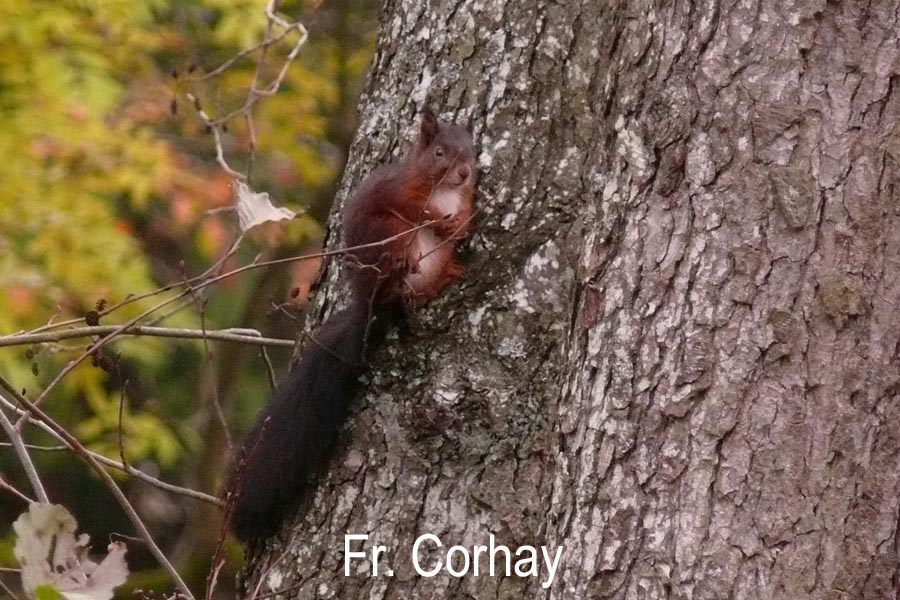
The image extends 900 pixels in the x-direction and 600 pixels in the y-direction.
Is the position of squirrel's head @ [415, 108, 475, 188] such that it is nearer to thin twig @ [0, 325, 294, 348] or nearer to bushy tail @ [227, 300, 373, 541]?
bushy tail @ [227, 300, 373, 541]

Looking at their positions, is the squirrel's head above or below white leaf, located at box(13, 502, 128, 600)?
above

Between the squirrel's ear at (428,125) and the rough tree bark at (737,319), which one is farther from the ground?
the squirrel's ear at (428,125)

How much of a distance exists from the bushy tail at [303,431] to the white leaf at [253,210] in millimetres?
255

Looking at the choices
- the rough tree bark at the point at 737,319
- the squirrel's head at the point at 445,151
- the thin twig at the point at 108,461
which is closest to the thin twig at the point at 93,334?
the thin twig at the point at 108,461

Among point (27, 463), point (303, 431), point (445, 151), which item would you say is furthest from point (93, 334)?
point (445, 151)

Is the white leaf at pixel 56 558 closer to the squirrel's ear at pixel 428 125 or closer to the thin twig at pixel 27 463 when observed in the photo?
the thin twig at pixel 27 463

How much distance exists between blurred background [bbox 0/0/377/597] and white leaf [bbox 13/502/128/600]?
7.22ft

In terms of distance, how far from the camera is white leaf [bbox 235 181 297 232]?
78.1 inches

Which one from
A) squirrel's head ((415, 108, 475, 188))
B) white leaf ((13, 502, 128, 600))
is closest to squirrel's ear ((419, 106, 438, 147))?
squirrel's head ((415, 108, 475, 188))

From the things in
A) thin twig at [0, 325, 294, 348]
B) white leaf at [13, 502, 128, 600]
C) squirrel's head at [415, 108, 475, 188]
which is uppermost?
squirrel's head at [415, 108, 475, 188]

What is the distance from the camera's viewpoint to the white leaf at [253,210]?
6.51 feet

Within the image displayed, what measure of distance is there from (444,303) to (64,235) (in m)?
2.85

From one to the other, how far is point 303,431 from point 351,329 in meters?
0.21

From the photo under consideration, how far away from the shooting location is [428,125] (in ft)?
7.23
